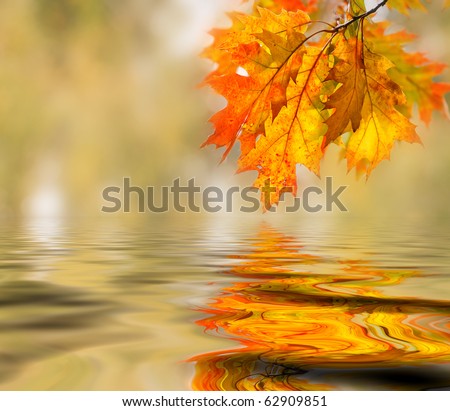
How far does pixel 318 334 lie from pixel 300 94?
1.45ft

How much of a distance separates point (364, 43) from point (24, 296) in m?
0.77

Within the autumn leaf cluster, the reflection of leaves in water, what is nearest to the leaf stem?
the autumn leaf cluster

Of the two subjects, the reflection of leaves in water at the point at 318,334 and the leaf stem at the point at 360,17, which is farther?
the leaf stem at the point at 360,17

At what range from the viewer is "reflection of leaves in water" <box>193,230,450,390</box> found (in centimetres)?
79

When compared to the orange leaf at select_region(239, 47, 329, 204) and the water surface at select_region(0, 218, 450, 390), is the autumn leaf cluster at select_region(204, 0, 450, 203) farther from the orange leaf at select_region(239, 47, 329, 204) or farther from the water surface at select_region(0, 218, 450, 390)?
the water surface at select_region(0, 218, 450, 390)

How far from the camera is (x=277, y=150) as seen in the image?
1252 millimetres

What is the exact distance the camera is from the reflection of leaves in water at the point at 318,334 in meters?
0.79

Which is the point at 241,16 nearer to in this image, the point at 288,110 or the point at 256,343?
the point at 288,110

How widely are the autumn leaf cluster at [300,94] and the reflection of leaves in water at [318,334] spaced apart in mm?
232

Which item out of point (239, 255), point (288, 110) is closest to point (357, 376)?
point (288, 110)

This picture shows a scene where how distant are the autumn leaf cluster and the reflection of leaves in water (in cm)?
23

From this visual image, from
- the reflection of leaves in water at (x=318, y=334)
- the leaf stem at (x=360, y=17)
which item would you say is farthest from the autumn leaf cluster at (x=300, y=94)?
the reflection of leaves in water at (x=318, y=334)

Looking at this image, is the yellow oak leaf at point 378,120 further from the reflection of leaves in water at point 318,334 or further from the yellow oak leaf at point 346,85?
the reflection of leaves in water at point 318,334

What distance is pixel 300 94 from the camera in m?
1.22
